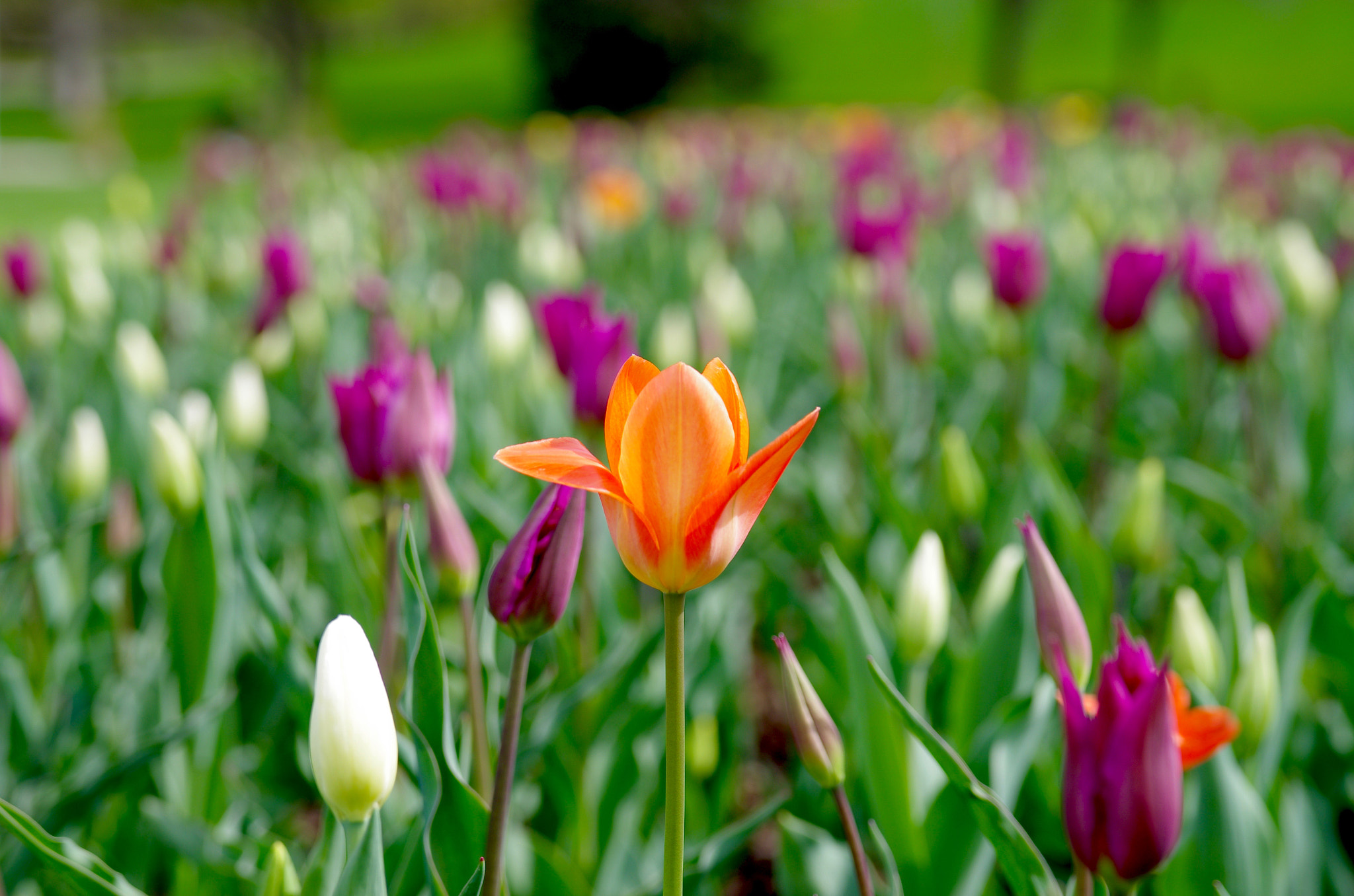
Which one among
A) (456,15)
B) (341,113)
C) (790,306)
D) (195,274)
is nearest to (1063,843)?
(790,306)

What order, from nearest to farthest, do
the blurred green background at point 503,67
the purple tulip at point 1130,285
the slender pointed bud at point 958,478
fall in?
the slender pointed bud at point 958,478, the purple tulip at point 1130,285, the blurred green background at point 503,67

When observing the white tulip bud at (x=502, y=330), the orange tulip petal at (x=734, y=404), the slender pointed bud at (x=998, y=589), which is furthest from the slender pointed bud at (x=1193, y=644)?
the white tulip bud at (x=502, y=330)

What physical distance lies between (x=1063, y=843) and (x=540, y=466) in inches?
43.2

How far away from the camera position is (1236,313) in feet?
6.25

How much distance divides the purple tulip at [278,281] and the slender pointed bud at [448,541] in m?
1.44

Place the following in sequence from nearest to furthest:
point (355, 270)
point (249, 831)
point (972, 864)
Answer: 1. point (972, 864)
2. point (249, 831)
3. point (355, 270)

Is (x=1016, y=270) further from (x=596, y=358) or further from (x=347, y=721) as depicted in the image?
(x=347, y=721)

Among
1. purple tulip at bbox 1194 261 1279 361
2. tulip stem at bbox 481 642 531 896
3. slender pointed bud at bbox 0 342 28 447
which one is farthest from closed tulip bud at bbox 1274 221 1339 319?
slender pointed bud at bbox 0 342 28 447

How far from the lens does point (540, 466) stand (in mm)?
710

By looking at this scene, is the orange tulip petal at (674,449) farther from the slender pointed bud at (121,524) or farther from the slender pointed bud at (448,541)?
the slender pointed bud at (121,524)

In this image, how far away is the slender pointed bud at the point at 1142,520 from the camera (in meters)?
1.46

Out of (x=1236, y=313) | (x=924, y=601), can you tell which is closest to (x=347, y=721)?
(x=924, y=601)

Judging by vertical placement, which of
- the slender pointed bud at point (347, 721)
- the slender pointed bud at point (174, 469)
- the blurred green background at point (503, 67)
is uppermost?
the slender pointed bud at point (347, 721)

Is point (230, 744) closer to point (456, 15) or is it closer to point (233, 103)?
point (233, 103)
